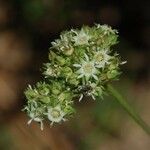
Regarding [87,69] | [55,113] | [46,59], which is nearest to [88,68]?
[87,69]

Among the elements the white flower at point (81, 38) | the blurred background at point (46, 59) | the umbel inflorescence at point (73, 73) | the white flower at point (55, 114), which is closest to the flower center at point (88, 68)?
the umbel inflorescence at point (73, 73)

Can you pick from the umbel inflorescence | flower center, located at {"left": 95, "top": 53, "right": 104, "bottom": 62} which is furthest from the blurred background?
flower center, located at {"left": 95, "top": 53, "right": 104, "bottom": 62}

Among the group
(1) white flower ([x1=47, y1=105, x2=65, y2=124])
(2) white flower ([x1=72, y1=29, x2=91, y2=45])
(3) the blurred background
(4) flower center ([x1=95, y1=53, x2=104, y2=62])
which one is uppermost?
(3) the blurred background

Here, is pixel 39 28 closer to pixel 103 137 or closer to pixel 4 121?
pixel 4 121

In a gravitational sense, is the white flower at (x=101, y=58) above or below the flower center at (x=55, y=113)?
above

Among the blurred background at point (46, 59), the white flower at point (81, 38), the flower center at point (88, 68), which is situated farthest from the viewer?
the blurred background at point (46, 59)

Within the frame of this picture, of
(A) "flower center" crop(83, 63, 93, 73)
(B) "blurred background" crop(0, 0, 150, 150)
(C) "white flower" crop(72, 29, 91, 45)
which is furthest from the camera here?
(B) "blurred background" crop(0, 0, 150, 150)

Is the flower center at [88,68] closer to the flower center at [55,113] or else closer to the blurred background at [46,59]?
the flower center at [55,113]

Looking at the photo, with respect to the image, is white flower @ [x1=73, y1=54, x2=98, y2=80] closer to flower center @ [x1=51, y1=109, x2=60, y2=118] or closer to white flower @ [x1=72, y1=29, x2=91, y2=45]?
white flower @ [x1=72, y1=29, x2=91, y2=45]
